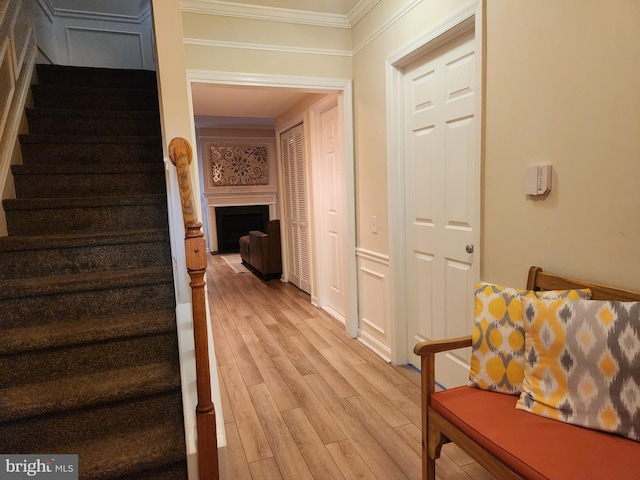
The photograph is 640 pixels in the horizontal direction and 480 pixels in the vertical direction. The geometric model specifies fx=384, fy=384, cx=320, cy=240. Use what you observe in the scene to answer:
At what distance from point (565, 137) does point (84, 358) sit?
2.20m

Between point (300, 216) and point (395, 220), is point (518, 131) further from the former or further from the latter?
point (300, 216)

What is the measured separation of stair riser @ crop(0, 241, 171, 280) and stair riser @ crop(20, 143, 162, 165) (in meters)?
0.85

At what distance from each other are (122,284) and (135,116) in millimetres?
1540

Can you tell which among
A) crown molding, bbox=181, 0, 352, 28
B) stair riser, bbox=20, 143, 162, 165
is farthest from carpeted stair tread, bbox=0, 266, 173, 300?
crown molding, bbox=181, 0, 352, 28

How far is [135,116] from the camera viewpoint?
9.36ft

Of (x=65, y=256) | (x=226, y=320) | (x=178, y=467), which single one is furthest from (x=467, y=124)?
(x=226, y=320)

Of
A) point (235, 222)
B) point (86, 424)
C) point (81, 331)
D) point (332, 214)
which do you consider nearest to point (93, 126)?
point (81, 331)

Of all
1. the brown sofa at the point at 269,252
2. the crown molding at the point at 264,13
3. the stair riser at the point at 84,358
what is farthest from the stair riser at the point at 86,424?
the brown sofa at the point at 269,252

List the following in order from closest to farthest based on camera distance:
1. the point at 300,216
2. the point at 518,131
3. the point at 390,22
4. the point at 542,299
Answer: the point at 542,299, the point at 518,131, the point at 390,22, the point at 300,216

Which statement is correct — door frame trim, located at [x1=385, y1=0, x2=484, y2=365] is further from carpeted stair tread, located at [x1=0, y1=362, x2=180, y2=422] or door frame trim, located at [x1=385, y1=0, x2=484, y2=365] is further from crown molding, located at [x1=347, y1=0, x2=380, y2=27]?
carpeted stair tread, located at [x1=0, y1=362, x2=180, y2=422]

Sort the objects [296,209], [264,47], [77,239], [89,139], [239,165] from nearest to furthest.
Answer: [77,239] < [89,139] < [264,47] < [296,209] < [239,165]

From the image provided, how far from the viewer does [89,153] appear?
8.47 feet

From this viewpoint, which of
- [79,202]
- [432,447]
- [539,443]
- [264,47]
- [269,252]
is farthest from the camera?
[269,252]

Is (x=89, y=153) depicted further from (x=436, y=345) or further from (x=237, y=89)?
(x=436, y=345)
